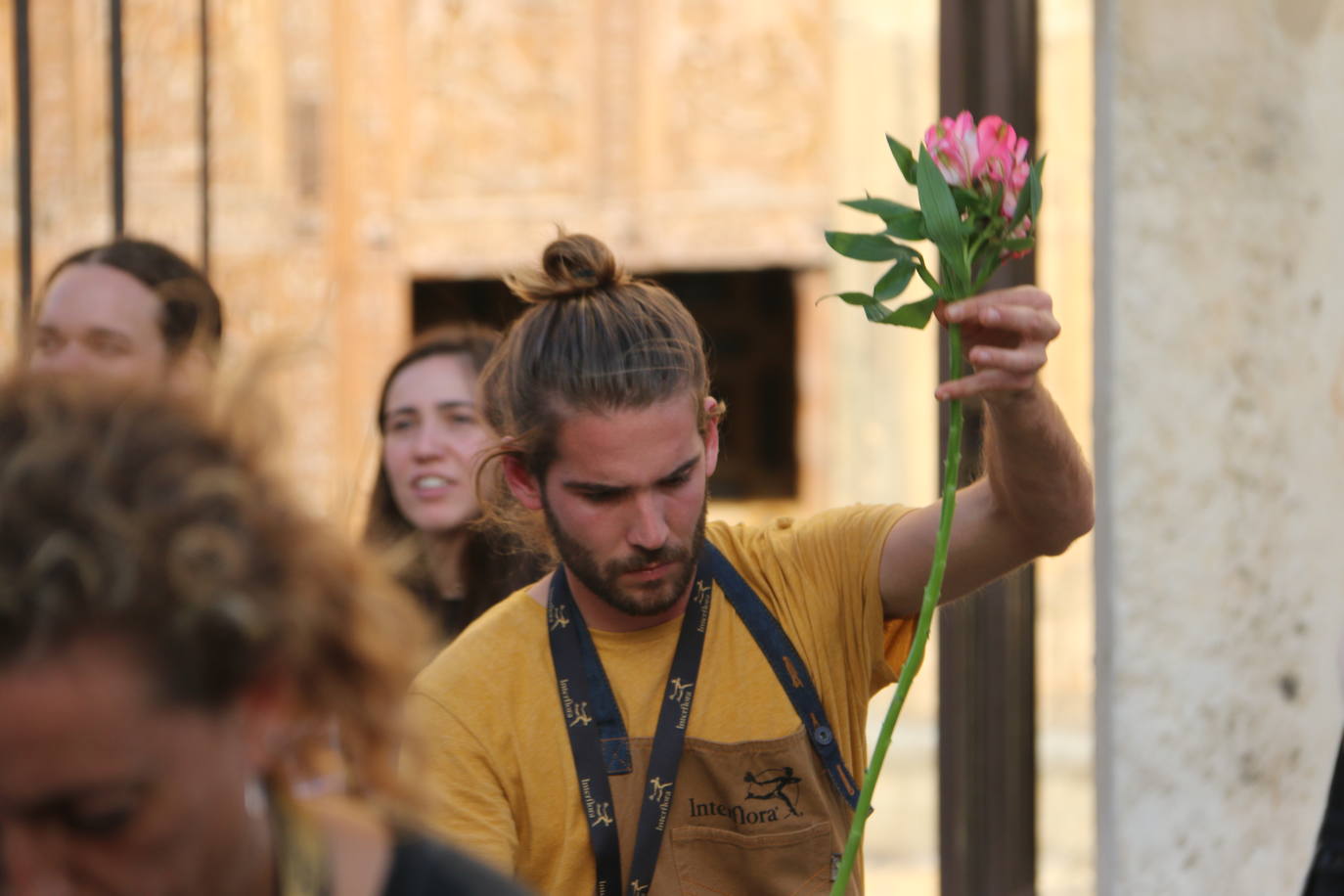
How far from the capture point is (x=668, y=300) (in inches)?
83.0

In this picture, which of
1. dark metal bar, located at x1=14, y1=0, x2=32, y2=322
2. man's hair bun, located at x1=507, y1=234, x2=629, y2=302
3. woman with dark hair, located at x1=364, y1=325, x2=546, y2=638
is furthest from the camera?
dark metal bar, located at x1=14, y1=0, x2=32, y2=322

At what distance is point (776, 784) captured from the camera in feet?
6.11

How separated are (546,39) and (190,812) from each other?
27.3 ft

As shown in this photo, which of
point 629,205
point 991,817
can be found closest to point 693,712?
point 991,817

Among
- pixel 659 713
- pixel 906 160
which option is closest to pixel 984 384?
pixel 906 160

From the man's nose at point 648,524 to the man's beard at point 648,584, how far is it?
12mm

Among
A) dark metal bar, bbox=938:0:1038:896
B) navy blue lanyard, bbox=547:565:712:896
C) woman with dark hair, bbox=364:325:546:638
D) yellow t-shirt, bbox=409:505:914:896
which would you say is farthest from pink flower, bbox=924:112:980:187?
dark metal bar, bbox=938:0:1038:896

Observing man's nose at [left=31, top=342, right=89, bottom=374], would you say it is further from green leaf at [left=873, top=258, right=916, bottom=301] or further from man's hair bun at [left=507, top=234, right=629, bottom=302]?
green leaf at [left=873, top=258, right=916, bottom=301]

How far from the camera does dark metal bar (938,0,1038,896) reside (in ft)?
12.2

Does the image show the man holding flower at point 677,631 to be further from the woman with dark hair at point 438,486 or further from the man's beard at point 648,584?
the woman with dark hair at point 438,486

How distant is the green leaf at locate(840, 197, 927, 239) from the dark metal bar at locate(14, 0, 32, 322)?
203 centimetres

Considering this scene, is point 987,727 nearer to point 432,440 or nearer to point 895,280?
point 432,440

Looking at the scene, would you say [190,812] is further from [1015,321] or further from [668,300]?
[668,300]

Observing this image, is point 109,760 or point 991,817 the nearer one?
point 109,760
